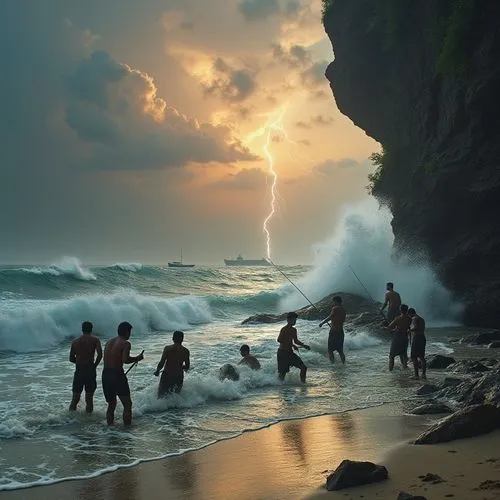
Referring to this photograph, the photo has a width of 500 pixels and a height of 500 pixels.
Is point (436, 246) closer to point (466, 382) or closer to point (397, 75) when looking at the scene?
point (397, 75)

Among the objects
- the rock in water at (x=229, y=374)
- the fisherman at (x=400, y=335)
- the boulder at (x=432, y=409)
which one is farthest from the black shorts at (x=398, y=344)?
the boulder at (x=432, y=409)

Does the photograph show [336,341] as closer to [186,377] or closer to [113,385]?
[186,377]

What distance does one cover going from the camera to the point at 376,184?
3381cm

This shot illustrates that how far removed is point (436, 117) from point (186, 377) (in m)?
19.7

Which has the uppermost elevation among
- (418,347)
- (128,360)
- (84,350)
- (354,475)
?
(84,350)

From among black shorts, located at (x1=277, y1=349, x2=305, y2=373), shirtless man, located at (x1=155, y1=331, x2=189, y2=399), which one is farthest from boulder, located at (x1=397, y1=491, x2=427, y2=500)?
black shorts, located at (x1=277, y1=349, x2=305, y2=373)

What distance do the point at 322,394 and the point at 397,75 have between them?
22973 millimetres

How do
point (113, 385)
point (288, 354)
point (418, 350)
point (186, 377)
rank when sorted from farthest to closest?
point (418, 350) → point (288, 354) → point (186, 377) → point (113, 385)

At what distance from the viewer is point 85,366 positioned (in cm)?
1046

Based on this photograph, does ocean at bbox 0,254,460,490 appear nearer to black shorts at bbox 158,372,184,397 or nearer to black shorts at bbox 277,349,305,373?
black shorts at bbox 158,372,184,397

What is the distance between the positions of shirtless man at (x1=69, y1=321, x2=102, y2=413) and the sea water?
0.26 metres

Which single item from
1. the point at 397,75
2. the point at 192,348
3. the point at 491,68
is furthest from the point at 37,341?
the point at 397,75

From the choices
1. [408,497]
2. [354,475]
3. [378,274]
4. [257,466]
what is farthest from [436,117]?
[408,497]

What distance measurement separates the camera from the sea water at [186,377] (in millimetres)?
8102
